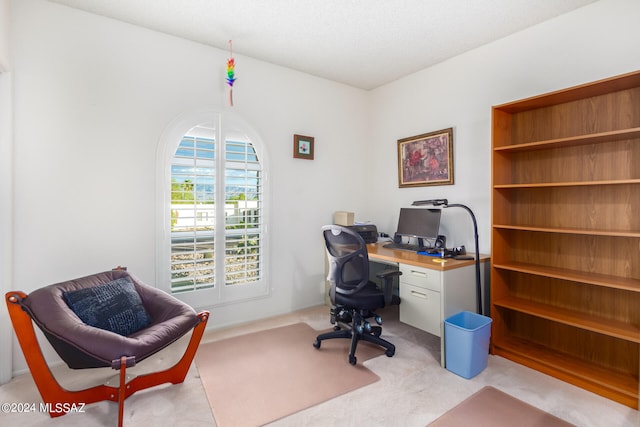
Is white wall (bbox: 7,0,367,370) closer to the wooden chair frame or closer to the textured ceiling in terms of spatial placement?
the textured ceiling

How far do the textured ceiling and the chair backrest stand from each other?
1.66 meters

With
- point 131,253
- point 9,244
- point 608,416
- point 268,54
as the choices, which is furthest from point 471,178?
point 9,244

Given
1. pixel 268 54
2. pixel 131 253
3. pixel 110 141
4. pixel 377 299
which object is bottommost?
pixel 377 299

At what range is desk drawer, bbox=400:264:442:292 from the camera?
93.7 inches

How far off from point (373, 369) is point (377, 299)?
0.50m

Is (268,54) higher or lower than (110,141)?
higher

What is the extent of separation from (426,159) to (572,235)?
58.4 inches

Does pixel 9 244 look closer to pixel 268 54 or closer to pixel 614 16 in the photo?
pixel 268 54

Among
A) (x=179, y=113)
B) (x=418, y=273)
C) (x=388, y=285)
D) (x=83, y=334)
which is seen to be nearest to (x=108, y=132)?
(x=179, y=113)

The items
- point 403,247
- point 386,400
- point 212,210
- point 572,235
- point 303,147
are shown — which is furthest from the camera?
point 303,147

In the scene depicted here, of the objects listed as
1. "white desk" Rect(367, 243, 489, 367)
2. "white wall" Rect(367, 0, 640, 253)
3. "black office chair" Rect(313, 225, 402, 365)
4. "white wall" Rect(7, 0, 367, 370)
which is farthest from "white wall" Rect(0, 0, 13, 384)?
"white wall" Rect(367, 0, 640, 253)

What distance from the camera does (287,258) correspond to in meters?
3.47

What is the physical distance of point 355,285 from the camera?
2.55 metres

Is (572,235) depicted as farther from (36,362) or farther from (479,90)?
(36,362)
